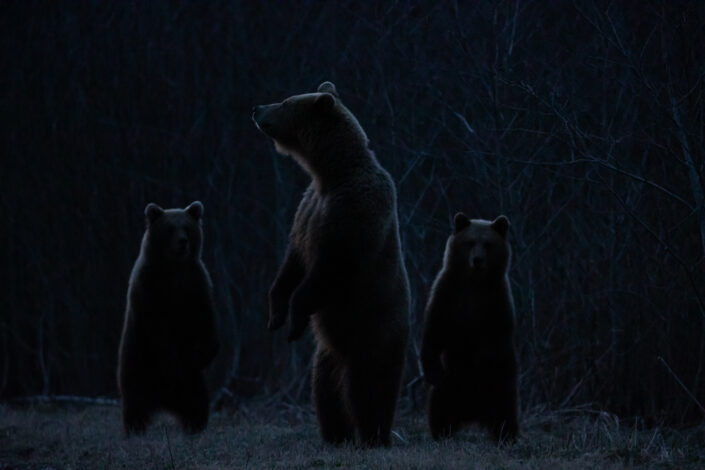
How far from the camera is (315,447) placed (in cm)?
545

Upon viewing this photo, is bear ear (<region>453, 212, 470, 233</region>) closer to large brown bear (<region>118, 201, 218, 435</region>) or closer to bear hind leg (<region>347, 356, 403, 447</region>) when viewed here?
bear hind leg (<region>347, 356, 403, 447</region>)

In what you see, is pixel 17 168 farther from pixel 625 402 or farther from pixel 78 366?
pixel 625 402

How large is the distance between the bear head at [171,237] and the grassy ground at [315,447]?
1347mm

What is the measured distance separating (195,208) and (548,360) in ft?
10.8

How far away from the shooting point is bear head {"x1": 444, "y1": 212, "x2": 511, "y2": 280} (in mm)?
5605

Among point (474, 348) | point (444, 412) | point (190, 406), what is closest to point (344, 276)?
point (474, 348)

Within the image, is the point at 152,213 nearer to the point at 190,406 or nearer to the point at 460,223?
the point at 190,406

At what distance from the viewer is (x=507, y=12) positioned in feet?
23.5

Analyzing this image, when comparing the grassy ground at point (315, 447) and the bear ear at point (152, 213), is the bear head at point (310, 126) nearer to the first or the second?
the bear ear at point (152, 213)

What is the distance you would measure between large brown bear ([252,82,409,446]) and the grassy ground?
1.02 ft

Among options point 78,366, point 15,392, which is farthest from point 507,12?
point 15,392

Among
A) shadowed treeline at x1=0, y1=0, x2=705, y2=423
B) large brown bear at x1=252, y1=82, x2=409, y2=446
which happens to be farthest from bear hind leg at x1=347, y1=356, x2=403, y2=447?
shadowed treeline at x1=0, y1=0, x2=705, y2=423

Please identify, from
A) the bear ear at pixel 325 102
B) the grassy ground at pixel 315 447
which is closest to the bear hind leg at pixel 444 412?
the grassy ground at pixel 315 447

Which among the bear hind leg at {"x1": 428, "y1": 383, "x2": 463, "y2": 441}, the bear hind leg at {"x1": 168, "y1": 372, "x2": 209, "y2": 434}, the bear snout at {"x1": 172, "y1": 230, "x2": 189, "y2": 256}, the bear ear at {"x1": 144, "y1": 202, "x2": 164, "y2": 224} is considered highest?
the bear ear at {"x1": 144, "y1": 202, "x2": 164, "y2": 224}
